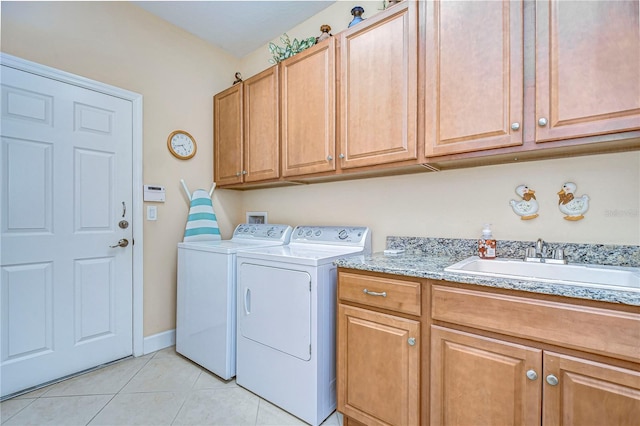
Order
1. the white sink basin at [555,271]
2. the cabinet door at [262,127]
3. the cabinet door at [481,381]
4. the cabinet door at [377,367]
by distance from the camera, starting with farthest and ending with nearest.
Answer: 1. the cabinet door at [262,127]
2. the cabinet door at [377,367]
3. the white sink basin at [555,271]
4. the cabinet door at [481,381]

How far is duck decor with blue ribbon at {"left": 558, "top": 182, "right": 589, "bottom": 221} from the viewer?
4.55ft

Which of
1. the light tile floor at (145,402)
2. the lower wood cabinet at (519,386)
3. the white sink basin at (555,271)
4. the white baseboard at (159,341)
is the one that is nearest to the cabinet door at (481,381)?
the lower wood cabinet at (519,386)

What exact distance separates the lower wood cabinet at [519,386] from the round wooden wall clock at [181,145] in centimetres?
240

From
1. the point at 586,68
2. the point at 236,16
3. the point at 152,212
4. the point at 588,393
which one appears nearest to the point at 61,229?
the point at 152,212

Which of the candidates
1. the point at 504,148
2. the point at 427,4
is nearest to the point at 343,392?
the point at 504,148

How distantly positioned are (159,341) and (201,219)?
107 centimetres

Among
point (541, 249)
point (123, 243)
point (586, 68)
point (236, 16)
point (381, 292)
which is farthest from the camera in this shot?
point (236, 16)

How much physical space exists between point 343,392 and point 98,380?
5.58ft

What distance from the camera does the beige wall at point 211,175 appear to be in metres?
1.40

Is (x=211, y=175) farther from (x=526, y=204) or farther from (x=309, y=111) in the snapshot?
(x=526, y=204)

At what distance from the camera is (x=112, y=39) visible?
7.25 ft

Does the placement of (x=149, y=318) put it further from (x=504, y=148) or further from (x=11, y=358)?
(x=504, y=148)

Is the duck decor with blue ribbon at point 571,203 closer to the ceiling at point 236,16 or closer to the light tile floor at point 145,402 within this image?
the light tile floor at point 145,402

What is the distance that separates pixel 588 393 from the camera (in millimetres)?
921
